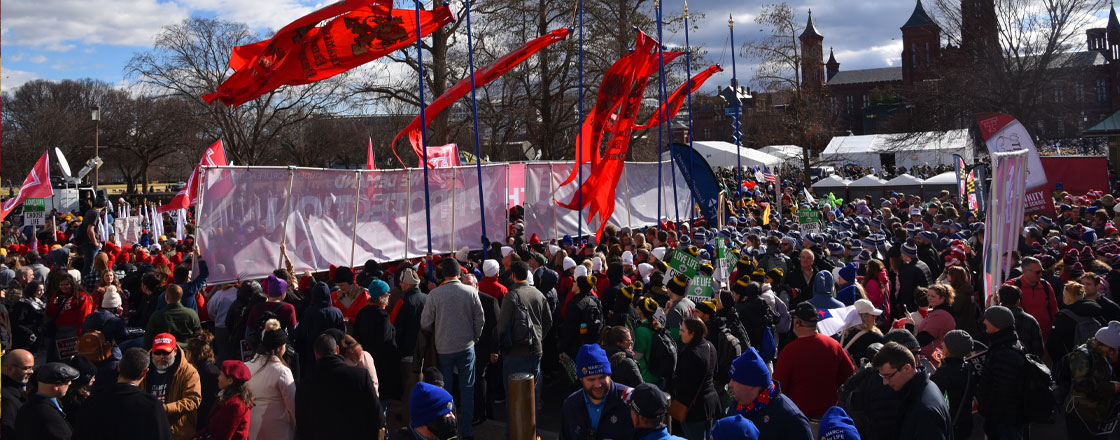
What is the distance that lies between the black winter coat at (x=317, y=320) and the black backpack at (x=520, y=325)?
1.52m

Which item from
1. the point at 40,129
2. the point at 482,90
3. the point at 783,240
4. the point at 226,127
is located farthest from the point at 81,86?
the point at 783,240

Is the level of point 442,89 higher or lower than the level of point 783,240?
higher

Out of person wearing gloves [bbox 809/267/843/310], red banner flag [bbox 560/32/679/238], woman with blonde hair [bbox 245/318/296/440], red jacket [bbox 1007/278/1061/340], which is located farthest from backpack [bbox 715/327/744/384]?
red banner flag [bbox 560/32/679/238]

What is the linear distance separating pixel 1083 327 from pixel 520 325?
4.90m

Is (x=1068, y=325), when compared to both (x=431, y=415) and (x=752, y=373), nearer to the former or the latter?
(x=752, y=373)

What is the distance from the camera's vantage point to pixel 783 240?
38.4 feet

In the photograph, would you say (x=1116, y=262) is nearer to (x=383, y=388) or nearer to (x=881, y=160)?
(x=383, y=388)

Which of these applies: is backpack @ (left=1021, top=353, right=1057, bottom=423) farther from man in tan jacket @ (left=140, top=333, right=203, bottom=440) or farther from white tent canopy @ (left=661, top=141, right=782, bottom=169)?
white tent canopy @ (left=661, top=141, right=782, bottom=169)

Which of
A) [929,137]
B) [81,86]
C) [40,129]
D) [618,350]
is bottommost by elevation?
[618,350]

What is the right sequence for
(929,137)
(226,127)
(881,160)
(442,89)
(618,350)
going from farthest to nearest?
(881,160), (929,137), (226,127), (442,89), (618,350)

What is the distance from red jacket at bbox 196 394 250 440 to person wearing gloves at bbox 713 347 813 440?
3.00 m

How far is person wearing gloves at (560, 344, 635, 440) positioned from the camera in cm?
486

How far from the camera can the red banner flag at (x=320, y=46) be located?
1052 cm

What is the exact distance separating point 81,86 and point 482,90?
2296 inches
